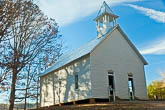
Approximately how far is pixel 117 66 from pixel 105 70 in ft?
4.65

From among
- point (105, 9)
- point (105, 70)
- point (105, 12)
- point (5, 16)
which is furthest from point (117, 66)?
point (5, 16)

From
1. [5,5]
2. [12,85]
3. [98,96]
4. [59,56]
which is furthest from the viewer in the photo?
[59,56]

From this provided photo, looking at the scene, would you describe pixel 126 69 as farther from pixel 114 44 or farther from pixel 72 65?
pixel 72 65

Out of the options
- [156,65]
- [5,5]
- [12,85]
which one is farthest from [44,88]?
[156,65]

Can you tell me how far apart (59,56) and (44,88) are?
455cm

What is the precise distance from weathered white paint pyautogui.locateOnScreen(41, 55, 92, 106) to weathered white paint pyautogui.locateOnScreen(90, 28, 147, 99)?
696 millimetres

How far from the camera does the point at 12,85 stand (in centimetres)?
1775

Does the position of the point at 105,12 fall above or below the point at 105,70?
above

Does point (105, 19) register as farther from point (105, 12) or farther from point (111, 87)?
point (111, 87)

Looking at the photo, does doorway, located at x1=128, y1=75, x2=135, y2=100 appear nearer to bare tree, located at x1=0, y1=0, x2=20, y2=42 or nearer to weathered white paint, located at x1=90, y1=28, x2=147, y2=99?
weathered white paint, located at x1=90, y1=28, x2=147, y2=99

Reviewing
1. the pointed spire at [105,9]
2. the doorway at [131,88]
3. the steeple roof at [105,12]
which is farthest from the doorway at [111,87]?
the pointed spire at [105,9]

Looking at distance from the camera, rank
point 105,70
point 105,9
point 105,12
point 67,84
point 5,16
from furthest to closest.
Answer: point 105,9 → point 105,12 → point 67,84 → point 105,70 → point 5,16

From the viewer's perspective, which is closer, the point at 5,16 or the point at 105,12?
the point at 5,16

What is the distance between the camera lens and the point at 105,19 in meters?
19.9
